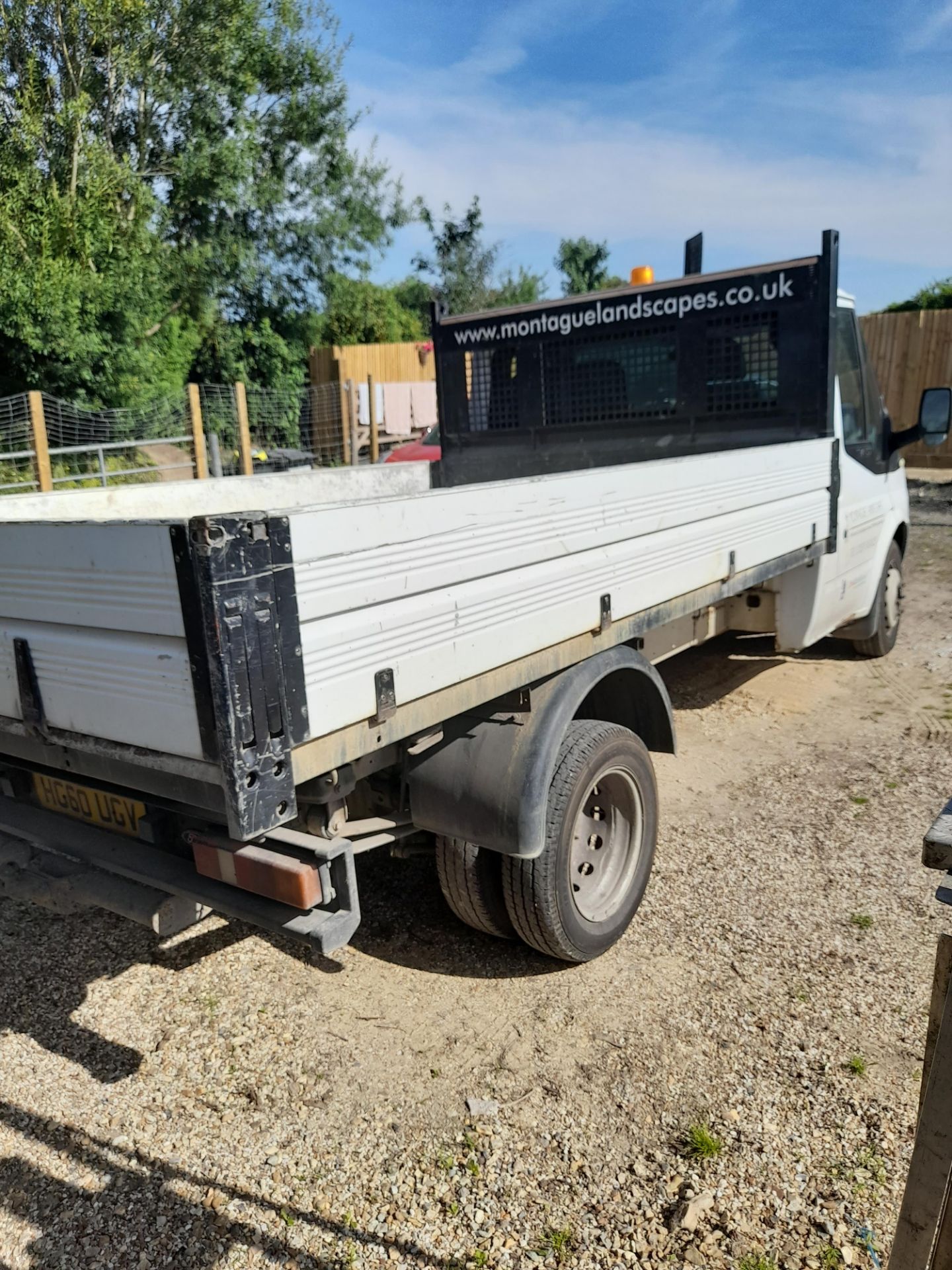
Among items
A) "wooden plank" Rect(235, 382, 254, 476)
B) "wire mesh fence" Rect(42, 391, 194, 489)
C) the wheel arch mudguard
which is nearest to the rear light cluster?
the wheel arch mudguard

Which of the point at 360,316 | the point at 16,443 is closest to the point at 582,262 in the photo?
the point at 360,316

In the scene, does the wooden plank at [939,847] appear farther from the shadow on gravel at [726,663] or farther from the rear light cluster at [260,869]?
the shadow on gravel at [726,663]

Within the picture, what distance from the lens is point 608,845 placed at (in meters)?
3.44

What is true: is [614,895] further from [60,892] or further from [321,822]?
[60,892]

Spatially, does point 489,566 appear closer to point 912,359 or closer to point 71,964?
point 71,964

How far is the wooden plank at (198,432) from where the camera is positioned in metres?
11.3

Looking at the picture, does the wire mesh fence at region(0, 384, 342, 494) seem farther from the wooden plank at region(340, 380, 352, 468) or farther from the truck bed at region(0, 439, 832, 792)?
the truck bed at region(0, 439, 832, 792)

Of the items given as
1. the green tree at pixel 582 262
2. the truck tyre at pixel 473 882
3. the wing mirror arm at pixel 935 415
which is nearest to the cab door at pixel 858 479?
the wing mirror arm at pixel 935 415

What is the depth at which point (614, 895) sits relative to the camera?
133 inches

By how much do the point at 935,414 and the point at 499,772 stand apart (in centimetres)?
428

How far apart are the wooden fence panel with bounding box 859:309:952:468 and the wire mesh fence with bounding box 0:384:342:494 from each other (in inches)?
425

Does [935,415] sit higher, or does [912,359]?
[912,359]

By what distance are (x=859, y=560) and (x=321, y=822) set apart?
4.55 meters

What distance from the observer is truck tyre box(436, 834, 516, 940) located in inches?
118
